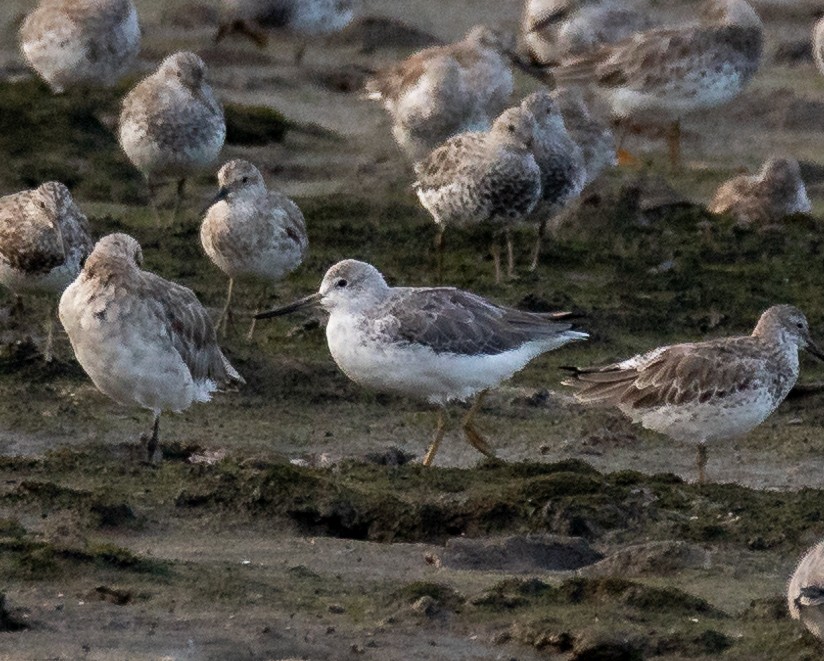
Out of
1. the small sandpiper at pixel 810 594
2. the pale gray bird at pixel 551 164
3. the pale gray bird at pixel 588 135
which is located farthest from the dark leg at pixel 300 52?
the small sandpiper at pixel 810 594

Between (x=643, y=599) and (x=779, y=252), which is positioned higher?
(x=643, y=599)

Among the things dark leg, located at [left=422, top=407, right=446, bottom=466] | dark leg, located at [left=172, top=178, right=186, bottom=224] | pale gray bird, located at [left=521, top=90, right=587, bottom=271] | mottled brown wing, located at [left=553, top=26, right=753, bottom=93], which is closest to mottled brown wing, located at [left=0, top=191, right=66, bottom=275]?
dark leg, located at [left=422, top=407, right=446, bottom=466]

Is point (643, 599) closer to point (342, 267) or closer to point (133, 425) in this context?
point (342, 267)

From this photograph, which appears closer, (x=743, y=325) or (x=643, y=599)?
(x=643, y=599)

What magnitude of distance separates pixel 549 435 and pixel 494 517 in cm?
238

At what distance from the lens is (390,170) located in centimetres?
1627

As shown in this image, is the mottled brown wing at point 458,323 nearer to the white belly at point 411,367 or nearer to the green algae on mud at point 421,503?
the white belly at point 411,367

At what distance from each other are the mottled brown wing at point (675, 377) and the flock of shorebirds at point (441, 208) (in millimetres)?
10

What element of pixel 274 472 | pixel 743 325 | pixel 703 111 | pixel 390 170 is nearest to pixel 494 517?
pixel 274 472

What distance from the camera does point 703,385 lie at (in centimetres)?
948

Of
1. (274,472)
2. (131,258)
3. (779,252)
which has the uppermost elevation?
(131,258)

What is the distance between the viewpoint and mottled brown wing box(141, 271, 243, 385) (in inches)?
355

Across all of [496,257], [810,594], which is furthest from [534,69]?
[810,594]

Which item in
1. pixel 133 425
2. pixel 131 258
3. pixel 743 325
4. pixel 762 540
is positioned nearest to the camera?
pixel 762 540
